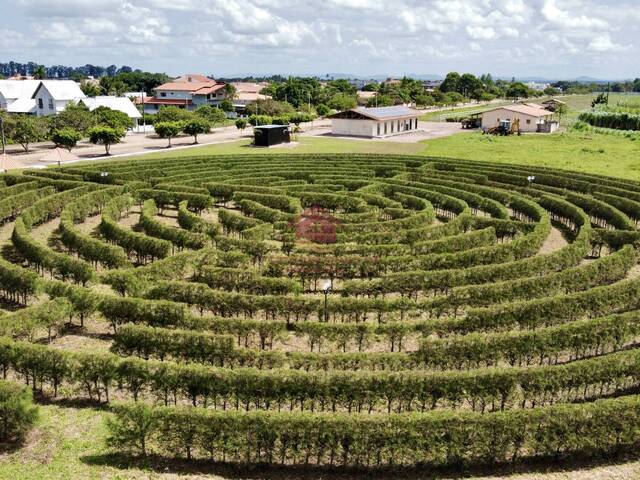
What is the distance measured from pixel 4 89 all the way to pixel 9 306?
138535mm

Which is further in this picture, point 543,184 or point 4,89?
point 4,89

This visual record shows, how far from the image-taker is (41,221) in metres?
49.0

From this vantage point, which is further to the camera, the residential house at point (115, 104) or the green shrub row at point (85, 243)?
the residential house at point (115, 104)

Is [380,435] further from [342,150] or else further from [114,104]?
[114,104]

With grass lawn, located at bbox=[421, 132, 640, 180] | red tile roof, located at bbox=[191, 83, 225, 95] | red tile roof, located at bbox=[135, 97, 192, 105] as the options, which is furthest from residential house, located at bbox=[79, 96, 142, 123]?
grass lawn, located at bbox=[421, 132, 640, 180]

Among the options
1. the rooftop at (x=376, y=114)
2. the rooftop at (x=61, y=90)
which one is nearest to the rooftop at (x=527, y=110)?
the rooftop at (x=376, y=114)

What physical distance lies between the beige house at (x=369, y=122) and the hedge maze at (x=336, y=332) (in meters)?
66.8

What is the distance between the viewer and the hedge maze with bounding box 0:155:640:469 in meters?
18.9

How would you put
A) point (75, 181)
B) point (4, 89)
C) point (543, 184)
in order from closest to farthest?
point (75, 181) < point (543, 184) < point (4, 89)

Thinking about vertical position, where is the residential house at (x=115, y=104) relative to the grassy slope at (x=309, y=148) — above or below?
above

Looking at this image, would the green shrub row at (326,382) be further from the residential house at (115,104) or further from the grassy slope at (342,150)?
the residential house at (115,104)

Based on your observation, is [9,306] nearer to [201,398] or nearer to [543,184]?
[201,398]

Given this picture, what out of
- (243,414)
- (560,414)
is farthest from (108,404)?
(560,414)

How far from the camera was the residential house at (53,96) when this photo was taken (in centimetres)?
13312
